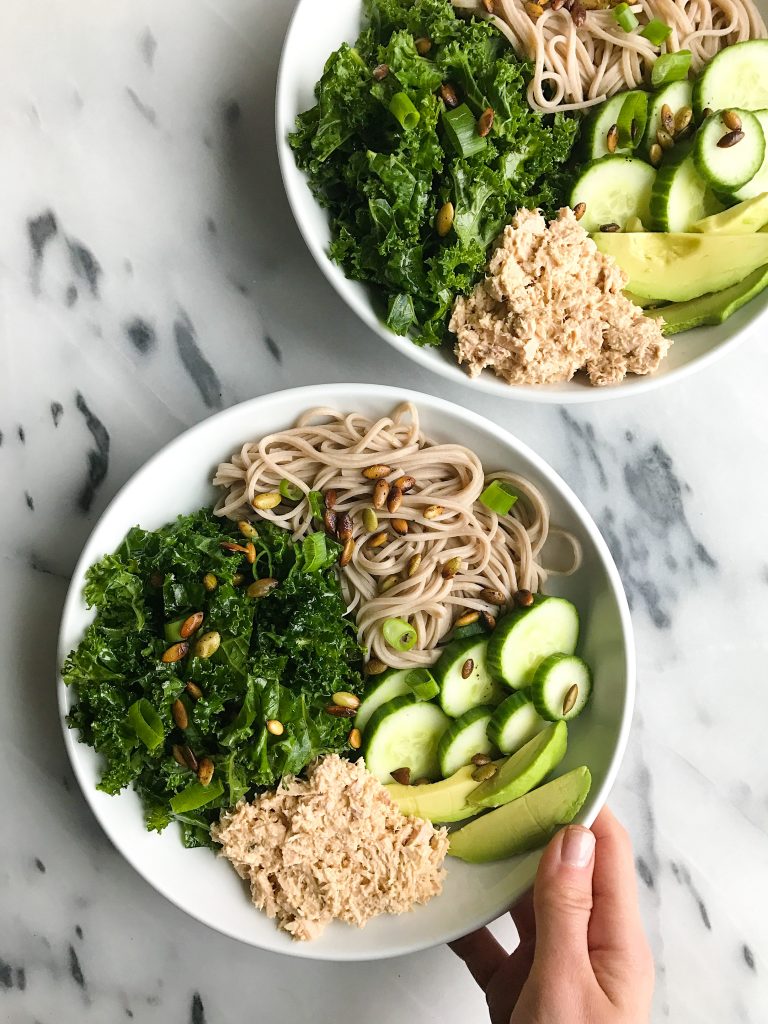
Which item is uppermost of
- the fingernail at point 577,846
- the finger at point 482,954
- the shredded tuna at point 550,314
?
the shredded tuna at point 550,314

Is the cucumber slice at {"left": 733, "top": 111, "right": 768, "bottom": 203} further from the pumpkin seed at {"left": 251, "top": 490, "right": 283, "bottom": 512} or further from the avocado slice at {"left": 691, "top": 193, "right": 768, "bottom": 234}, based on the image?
the pumpkin seed at {"left": 251, "top": 490, "right": 283, "bottom": 512}

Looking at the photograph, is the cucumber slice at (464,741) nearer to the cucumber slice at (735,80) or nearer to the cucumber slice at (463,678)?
the cucumber slice at (463,678)

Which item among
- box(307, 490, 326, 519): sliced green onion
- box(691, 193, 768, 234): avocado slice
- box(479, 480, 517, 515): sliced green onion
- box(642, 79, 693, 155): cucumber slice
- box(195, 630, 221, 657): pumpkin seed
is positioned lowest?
box(195, 630, 221, 657): pumpkin seed

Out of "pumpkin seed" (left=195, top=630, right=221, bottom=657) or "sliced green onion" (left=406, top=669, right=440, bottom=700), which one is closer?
"pumpkin seed" (left=195, top=630, right=221, bottom=657)

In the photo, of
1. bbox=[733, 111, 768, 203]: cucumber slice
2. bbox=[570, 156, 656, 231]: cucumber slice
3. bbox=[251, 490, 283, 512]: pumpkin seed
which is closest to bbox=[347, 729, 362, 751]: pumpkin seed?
bbox=[251, 490, 283, 512]: pumpkin seed

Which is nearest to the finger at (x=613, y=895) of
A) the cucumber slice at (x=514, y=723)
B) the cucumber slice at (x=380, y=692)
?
the cucumber slice at (x=514, y=723)

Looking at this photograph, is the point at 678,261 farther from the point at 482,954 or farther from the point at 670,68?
the point at 482,954

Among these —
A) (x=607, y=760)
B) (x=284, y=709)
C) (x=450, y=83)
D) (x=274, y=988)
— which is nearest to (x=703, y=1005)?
(x=607, y=760)
